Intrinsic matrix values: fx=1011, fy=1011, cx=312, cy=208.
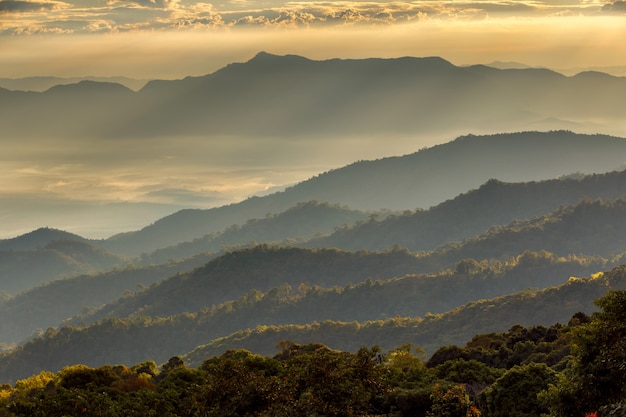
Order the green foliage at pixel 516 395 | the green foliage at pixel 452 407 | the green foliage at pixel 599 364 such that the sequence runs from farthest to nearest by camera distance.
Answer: the green foliage at pixel 516 395 → the green foliage at pixel 452 407 → the green foliage at pixel 599 364

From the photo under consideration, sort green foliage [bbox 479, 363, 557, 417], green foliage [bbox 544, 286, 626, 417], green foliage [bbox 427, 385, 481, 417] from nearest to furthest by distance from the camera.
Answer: green foliage [bbox 544, 286, 626, 417], green foliage [bbox 427, 385, 481, 417], green foliage [bbox 479, 363, 557, 417]

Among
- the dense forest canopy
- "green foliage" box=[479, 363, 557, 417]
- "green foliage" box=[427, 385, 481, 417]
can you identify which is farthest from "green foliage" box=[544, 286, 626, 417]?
"green foliage" box=[479, 363, 557, 417]

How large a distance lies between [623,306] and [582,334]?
3.04 m

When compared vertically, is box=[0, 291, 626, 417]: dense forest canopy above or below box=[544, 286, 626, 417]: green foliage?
below

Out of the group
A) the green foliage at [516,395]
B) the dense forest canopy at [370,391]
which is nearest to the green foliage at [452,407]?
the dense forest canopy at [370,391]

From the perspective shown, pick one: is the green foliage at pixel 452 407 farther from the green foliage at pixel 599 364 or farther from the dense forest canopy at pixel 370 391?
the green foliage at pixel 599 364

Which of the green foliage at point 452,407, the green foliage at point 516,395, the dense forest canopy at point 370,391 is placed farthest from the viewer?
the green foliage at point 516,395

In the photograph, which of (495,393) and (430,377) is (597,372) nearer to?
(495,393)

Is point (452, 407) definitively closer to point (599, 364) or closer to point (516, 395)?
point (516, 395)

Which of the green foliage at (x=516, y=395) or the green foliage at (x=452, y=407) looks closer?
the green foliage at (x=452, y=407)

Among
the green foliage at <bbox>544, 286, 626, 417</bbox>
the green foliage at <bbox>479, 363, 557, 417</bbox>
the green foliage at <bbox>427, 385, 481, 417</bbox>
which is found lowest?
the green foliage at <bbox>479, 363, 557, 417</bbox>

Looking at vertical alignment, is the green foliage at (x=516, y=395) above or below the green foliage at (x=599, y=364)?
below

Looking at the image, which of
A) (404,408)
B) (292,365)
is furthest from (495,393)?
(292,365)

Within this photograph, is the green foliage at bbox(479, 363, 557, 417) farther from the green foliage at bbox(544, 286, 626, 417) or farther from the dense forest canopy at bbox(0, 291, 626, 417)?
the green foliage at bbox(544, 286, 626, 417)
